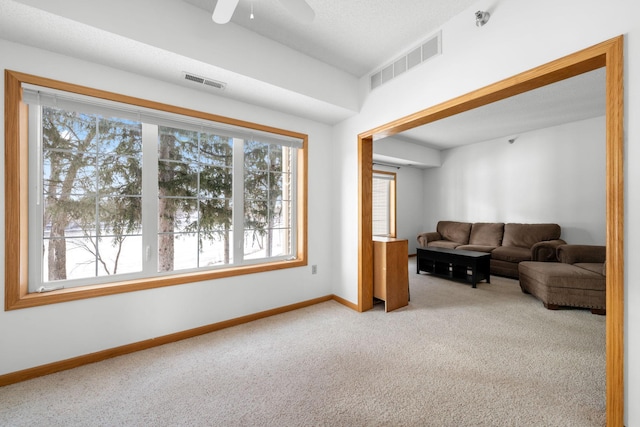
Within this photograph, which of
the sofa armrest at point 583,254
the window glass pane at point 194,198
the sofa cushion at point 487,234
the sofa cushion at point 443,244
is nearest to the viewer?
the window glass pane at point 194,198

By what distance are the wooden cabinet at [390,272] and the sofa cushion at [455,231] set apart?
10.4 feet

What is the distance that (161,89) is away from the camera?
2.37 m

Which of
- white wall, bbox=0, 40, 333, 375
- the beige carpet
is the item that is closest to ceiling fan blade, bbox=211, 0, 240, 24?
white wall, bbox=0, 40, 333, 375

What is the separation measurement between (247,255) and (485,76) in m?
2.74

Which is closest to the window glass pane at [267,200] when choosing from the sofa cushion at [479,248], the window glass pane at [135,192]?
the window glass pane at [135,192]

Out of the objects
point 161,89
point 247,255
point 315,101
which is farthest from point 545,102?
point 161,89

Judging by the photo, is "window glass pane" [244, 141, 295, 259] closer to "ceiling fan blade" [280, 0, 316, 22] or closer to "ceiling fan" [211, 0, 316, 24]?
"ceiling fan" [211, 0, 316, 24]

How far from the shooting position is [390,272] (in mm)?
3119

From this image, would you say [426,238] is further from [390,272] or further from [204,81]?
[204,81]

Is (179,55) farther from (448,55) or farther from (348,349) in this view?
(348,349)

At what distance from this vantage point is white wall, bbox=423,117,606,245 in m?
4.41

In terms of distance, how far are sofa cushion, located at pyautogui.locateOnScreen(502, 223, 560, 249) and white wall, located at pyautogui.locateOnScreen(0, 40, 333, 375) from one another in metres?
4.00

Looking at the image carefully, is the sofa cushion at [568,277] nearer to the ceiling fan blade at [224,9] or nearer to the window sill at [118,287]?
the window sill at [118,287]

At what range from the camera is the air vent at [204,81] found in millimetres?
2289
